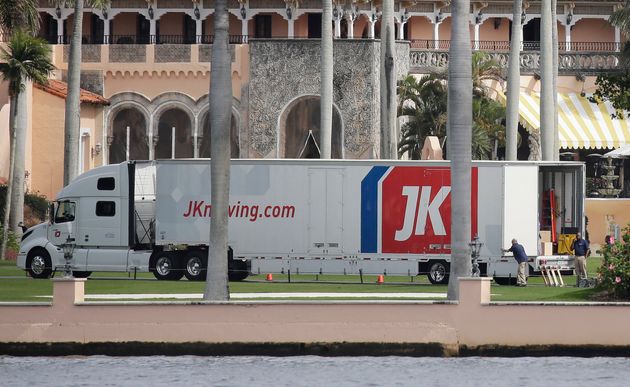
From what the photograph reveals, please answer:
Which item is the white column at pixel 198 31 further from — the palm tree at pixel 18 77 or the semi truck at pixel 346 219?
the semi truck at pixel 346 219

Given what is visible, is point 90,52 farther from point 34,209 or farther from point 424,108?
point 424,108

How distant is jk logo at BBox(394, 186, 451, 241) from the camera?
148ft

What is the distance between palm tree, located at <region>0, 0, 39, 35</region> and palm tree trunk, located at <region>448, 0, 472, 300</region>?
74.2 feet

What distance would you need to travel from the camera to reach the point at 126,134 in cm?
7600

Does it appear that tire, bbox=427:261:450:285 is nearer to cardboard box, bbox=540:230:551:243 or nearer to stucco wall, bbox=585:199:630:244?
cardboard box, bbox=540:230:551:243

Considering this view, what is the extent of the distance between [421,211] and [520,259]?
321 cm

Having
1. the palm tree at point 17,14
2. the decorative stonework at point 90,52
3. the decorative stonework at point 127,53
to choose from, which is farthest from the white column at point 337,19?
the palm tree at point 17,14

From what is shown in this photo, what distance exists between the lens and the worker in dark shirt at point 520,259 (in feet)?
143

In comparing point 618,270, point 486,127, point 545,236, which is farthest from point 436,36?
point 618,270

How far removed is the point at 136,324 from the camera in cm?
3200

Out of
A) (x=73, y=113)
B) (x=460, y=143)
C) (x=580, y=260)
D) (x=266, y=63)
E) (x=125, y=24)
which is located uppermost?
(x=125, y=24)

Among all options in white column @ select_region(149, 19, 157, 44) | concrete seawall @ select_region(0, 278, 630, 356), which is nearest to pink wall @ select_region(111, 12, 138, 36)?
white column @ select_region(149, 19, 157, 44)

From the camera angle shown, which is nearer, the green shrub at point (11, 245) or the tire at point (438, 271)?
the tire at point (438, 271)

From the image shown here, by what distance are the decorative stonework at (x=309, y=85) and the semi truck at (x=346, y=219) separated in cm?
2445
